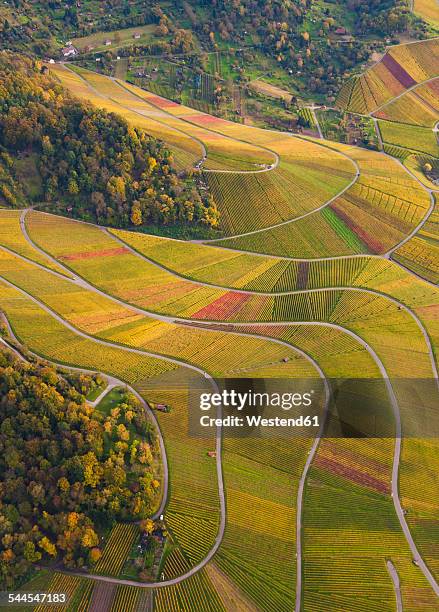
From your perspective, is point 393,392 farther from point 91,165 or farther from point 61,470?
point 91,165

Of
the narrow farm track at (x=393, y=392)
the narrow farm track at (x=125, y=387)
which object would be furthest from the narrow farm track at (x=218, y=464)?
the narrow farm track at (x=393, y=392)

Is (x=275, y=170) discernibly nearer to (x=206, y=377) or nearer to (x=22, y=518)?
→ (x=206, y=377)

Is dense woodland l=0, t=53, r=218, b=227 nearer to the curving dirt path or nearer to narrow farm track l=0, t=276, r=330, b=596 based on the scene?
narrow farm track l=0, t=276, r=330, b=596

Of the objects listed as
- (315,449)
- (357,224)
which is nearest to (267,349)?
(315,449)

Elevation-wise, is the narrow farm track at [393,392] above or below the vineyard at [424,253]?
below

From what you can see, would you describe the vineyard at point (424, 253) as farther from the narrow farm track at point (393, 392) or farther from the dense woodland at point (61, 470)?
the dense woodland at point (61, 470)

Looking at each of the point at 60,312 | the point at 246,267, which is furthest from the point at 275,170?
the point at 60,312
